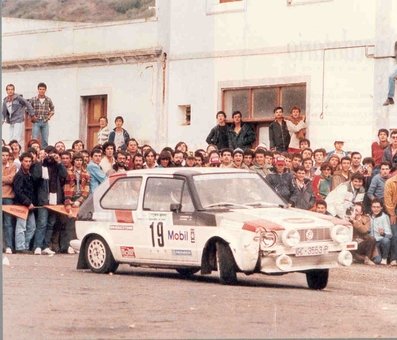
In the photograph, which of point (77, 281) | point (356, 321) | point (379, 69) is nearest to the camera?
point (356, 321)

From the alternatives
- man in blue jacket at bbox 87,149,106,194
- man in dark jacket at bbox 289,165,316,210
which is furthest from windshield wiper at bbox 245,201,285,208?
man in blue jacket at bbox 87,149,106,194

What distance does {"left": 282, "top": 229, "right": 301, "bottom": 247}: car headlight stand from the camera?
18.0 meters

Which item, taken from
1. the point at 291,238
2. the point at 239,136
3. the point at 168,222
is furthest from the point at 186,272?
the point at 239,136

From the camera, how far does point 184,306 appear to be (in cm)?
1554

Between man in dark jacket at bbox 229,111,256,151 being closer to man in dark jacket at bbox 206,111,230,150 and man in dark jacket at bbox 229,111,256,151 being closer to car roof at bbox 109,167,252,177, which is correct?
man in dark jacket at bbox 206,111,230,150

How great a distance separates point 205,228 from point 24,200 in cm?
639

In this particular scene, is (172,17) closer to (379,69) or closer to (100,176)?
(379,69)

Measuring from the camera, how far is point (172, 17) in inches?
1357

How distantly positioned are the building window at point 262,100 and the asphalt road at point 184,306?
1088cm

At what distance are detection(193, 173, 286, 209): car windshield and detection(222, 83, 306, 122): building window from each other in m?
12.2

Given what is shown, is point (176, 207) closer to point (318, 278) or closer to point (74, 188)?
point (318, 278)

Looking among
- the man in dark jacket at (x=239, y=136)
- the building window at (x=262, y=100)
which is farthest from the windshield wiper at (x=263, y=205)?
the building window at (x=262, y=100)

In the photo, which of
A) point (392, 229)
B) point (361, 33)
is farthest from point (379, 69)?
point (392, 229)

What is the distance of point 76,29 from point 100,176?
1191 centimetres
